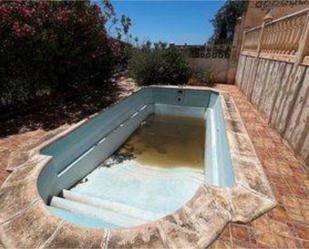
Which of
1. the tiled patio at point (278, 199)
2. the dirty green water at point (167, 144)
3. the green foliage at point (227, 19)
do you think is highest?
the green foliage at point (227, 19)

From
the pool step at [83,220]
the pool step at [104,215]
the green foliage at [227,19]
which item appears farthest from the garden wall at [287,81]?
the green foliage at [227,19]

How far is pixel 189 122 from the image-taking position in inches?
323

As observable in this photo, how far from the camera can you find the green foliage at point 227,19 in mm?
24125

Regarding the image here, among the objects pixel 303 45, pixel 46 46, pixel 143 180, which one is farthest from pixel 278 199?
pixel 46 46

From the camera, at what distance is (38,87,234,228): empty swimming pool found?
3.05 m

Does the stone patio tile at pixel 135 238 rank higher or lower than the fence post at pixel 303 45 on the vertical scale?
lower

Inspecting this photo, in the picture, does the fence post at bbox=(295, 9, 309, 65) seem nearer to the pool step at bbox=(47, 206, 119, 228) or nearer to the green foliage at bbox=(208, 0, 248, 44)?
the pool step at bbox=(47, 206, 119, 228)

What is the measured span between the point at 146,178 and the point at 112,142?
69.1 inches

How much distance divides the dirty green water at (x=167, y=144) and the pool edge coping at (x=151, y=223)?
2.46 m

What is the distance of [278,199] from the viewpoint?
2.55 metres

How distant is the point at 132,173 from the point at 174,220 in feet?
8.88

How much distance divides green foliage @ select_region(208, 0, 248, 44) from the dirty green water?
19577 mm

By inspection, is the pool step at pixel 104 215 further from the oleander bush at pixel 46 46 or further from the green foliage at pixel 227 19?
the green foliage at pixel 227 19

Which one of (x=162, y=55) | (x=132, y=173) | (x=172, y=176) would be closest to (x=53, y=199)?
(x=132, y=173)
